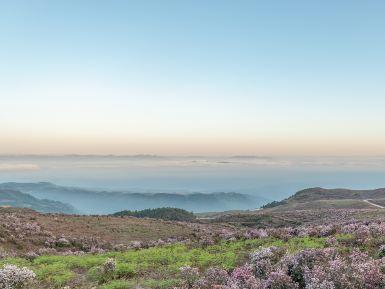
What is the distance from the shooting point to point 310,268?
1184 centimetres

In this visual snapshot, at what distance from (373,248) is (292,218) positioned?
54695 mm

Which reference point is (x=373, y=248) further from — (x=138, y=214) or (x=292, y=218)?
(x=138, y=214)

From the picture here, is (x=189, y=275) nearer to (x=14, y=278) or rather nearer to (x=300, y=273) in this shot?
(x=300, y=273)

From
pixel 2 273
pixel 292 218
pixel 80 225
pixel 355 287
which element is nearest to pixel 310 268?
pixel 355 287

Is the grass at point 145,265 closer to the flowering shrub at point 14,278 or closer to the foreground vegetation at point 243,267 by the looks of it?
the foreground vegetation at point 243,267

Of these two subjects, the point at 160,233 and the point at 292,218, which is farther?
the point at 292,218

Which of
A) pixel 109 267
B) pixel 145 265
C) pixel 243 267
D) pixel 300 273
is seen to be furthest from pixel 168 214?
pixel 300 273

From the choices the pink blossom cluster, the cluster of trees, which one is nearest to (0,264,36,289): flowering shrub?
the pink blossom cluster

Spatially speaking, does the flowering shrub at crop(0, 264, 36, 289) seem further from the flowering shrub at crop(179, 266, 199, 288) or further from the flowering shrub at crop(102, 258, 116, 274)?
the flowering shrub at crop(179, 266, 199, 288)

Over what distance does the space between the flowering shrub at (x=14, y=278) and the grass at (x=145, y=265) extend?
0.59 metres

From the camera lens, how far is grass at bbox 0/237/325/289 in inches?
563

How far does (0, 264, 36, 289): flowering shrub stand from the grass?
59 centimetres

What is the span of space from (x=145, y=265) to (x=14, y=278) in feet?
17.0

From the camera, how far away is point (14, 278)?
13.9m
